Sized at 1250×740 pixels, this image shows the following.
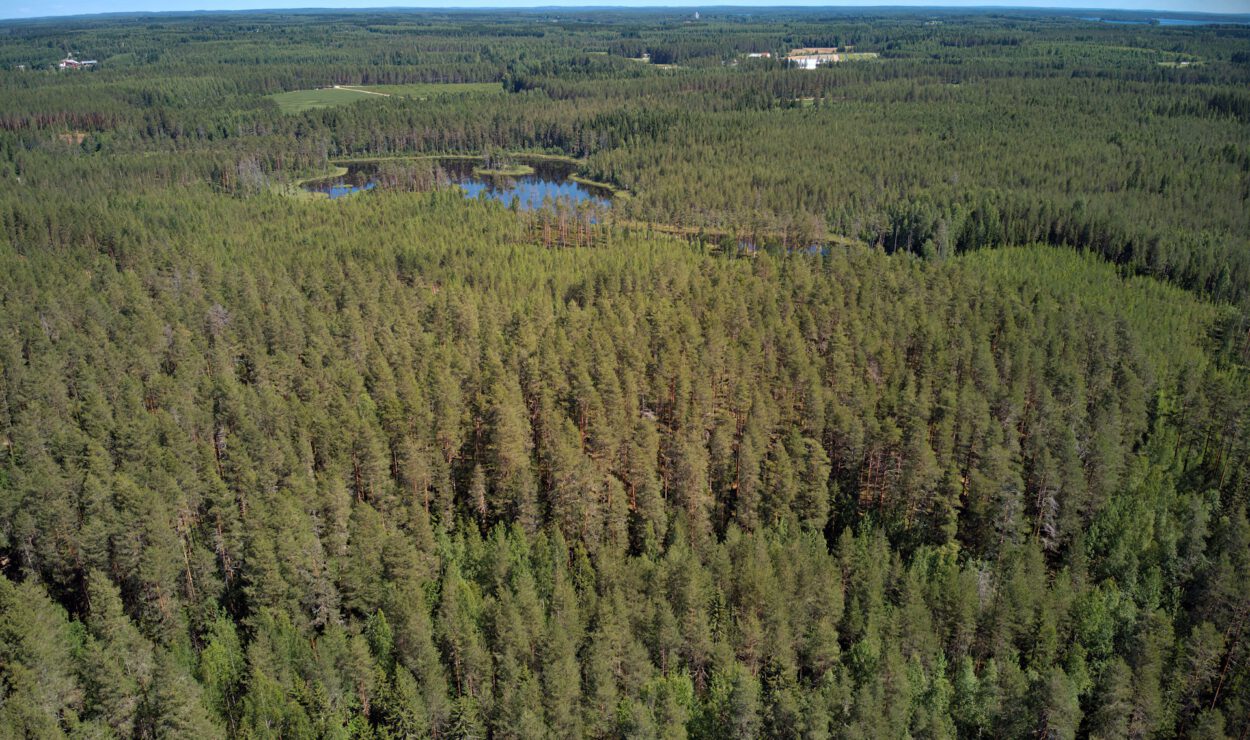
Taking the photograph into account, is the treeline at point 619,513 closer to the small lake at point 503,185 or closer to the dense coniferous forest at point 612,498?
the dense coniferous forest at point 612,498

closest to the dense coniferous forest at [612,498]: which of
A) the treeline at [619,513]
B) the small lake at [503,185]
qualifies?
the treeline at [619,513]

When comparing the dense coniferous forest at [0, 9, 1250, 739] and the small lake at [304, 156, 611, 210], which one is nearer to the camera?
the dense coniferous forest at [0, 9, 1250, 739]

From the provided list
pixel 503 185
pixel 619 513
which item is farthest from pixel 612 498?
pixel 503 185

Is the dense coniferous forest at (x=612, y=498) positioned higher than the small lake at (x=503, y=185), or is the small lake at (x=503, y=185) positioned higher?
the small lake at (x=503, y=185)

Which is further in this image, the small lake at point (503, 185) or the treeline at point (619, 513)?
the small lake at point (503, 185)

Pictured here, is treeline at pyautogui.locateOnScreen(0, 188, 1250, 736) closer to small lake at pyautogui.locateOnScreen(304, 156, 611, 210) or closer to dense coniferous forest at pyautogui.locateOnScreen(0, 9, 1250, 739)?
dense coniferous forest at pyautogui.locateOnScreen(0, 9, 1250, 739)

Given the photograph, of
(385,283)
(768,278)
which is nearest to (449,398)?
(385,283)

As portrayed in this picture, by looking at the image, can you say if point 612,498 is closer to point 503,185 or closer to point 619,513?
point 619,513

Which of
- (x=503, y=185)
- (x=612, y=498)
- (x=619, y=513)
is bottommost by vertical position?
(x=619, y=513)

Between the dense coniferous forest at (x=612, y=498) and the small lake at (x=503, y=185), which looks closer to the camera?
the dense coniferous forest at (x=612, y=498)

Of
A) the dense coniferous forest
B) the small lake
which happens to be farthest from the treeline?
the small lake

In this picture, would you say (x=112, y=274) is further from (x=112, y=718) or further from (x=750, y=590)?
(x=750, y=590)
